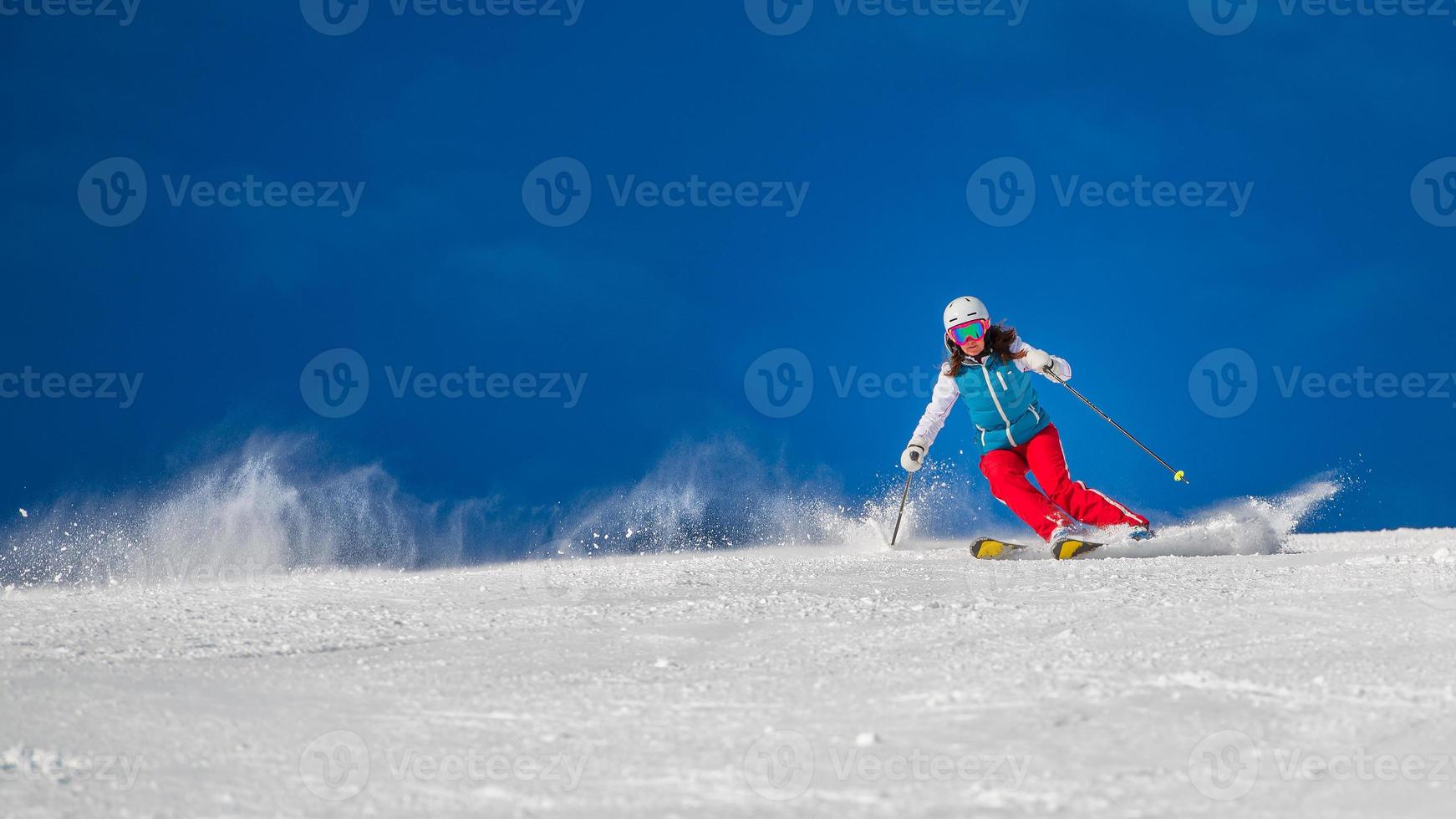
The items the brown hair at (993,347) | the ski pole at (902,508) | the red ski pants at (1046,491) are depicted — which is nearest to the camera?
the red ski pants at (1046,491)

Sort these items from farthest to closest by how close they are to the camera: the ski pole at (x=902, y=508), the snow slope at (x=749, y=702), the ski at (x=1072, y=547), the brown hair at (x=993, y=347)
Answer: the ski pole at (x=902, y=508) → the brown hair at (x=993, y=347) → the ski at (x=1072, y=547) → the snow slope at (x=749, y=702)

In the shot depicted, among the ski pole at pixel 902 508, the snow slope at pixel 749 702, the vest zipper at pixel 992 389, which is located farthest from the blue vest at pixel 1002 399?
the snow slope at pixel 749 702

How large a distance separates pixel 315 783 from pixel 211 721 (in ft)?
1.78

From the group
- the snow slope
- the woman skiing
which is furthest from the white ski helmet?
the snow slope

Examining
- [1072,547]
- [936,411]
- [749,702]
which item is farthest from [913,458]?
[749,702]

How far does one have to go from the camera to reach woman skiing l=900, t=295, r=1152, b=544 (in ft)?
22.3

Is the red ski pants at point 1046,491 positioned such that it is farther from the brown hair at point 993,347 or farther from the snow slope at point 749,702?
the snow slope at point 749,702

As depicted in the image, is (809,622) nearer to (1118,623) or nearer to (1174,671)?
(1118,623)

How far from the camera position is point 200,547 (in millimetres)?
6898

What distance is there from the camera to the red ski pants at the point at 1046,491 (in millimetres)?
6762

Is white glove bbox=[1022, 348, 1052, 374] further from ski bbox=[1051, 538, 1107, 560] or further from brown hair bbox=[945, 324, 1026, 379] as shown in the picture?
ski bbox=[1051, 538, 1107, 560]

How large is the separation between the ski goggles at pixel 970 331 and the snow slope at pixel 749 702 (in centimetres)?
272

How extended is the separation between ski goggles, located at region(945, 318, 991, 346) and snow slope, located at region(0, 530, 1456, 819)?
272 cm

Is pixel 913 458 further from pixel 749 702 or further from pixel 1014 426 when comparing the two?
pixel 749 702
